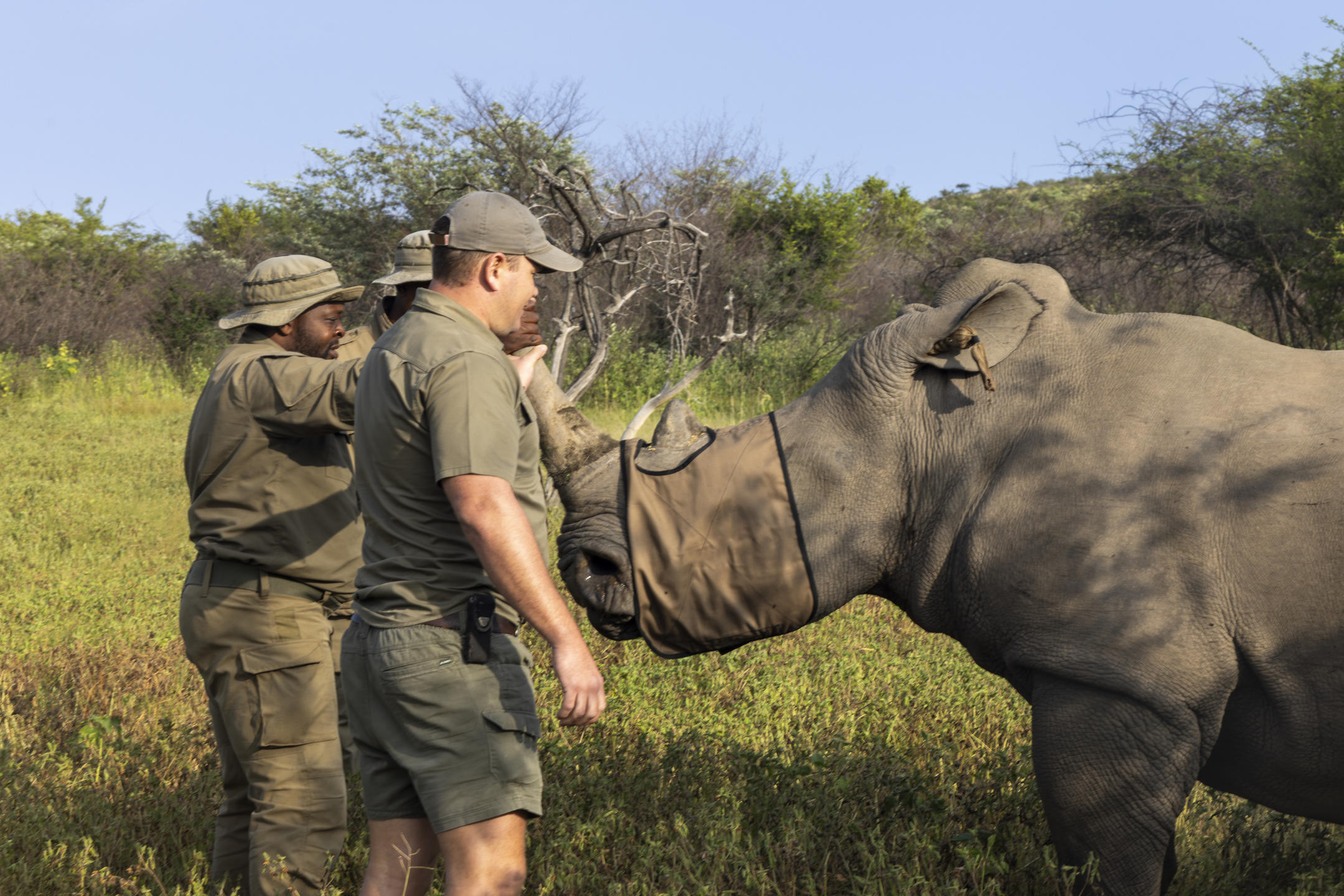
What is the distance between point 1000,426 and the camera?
284 centimetres

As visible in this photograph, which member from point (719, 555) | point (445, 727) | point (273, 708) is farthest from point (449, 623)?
point (273, 708)

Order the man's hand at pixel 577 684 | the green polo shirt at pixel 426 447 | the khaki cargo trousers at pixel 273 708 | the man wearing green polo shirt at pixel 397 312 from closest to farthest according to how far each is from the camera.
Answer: the man's hand at pixel 577 684, the green polo shirt at pixel 426 447, the khaki cargo trousers at pixel 273 708, the man wearing green polo shirt at pixel 397 312

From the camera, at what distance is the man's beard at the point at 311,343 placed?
3984 mm

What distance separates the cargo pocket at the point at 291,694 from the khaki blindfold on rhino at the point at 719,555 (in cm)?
Result: 128

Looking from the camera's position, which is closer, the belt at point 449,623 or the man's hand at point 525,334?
the belt at point 449,623

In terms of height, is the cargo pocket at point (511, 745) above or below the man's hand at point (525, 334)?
below

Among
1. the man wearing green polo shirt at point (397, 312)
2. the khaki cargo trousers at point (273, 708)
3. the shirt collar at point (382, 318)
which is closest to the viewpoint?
the khaki cargo trousers at point (273, 708)

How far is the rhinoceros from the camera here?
252cm

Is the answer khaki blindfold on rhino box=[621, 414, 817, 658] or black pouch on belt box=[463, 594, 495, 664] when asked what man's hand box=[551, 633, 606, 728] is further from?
khaki blindfold on rhino box=[621, 414, 817, 658]

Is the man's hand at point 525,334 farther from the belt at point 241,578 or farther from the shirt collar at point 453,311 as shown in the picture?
the belt at point 241,578

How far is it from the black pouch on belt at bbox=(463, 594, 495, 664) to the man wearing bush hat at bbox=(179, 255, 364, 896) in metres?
1.14

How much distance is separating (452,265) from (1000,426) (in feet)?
4.59

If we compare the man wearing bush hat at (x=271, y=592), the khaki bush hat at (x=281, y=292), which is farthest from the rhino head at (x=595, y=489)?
the khaki bush hat at (x=281, y=292)

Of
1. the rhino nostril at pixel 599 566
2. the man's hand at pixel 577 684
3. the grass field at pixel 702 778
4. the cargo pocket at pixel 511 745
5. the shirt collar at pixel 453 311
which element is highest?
the shirt collar at pixel 453 311
